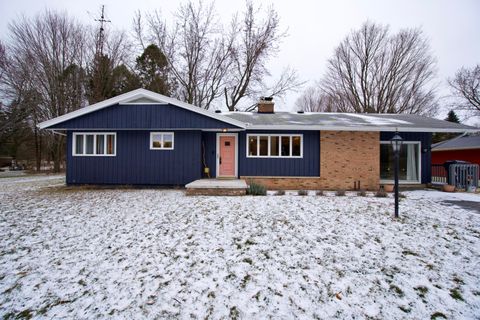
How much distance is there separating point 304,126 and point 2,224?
10.0m

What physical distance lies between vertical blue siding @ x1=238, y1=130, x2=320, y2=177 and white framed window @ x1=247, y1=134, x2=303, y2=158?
0.59 feet

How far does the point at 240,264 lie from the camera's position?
345cm

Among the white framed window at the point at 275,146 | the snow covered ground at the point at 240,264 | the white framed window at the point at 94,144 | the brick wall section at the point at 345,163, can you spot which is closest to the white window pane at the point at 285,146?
the white framed window at the point at 275,146

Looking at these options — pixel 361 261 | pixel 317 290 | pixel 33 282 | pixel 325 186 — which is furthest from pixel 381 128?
pixel 33 282

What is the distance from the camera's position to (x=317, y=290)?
292 cm

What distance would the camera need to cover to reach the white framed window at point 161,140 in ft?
33.5

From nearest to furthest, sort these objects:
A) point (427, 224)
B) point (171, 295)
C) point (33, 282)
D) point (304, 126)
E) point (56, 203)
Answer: point (171, 295)
point (33, 282)
point (427, 224)
point (56, 203)
point (304, 126)

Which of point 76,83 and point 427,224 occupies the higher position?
point 76,83

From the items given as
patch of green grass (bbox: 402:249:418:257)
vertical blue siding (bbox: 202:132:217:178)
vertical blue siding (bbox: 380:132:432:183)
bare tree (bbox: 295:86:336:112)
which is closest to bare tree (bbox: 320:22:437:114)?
bare tree (bbox: 295:86:336:112)

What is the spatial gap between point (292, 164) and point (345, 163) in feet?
7.99

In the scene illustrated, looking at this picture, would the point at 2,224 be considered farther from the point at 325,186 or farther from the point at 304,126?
the point at 325,186

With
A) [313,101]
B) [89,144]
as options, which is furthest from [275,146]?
[313,101]

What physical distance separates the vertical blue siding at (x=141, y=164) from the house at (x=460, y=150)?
20.5 m

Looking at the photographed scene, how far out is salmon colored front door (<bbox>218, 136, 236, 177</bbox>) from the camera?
35.4 ft
